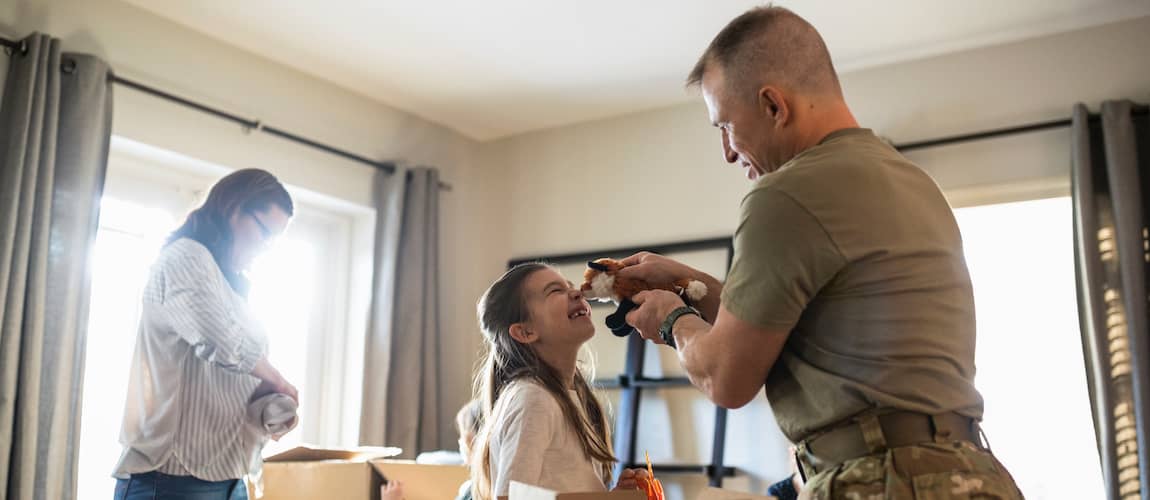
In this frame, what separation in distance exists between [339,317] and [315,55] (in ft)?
3.43

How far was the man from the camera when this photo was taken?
1.10 m

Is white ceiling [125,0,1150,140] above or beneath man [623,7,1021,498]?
above

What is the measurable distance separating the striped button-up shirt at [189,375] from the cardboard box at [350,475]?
153 mm

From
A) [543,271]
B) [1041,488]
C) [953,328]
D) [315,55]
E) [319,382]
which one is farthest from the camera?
[319,382]

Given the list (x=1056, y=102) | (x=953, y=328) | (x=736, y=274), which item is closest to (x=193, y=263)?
(x=736, y=274)

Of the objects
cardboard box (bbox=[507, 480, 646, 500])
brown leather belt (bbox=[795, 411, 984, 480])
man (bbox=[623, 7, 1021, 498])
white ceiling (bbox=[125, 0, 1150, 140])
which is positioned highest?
white ceiling (bbox=[125, 0, 1150, 140])

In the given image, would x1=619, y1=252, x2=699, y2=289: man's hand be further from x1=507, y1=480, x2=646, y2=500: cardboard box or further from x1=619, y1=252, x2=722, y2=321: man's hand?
x1=507, y1=480, x2=646, y2=500: cardboard box

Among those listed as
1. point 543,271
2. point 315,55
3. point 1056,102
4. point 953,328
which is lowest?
point 953,328

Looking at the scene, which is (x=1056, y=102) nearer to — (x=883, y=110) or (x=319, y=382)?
(x=883, y=110)

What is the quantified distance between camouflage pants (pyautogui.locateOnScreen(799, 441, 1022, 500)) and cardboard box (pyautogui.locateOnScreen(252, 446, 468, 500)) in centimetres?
130

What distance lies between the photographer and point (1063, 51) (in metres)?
3.32

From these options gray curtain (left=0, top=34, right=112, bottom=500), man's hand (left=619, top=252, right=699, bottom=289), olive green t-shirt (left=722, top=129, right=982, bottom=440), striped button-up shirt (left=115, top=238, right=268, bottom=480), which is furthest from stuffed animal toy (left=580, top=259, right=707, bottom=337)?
gray curtain (left=0, top=34, right=112, bottom=500)

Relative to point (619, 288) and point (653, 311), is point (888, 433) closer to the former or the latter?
point (653, 311)

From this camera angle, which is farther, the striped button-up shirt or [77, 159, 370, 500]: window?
[77, 159, 370, 500]: window
